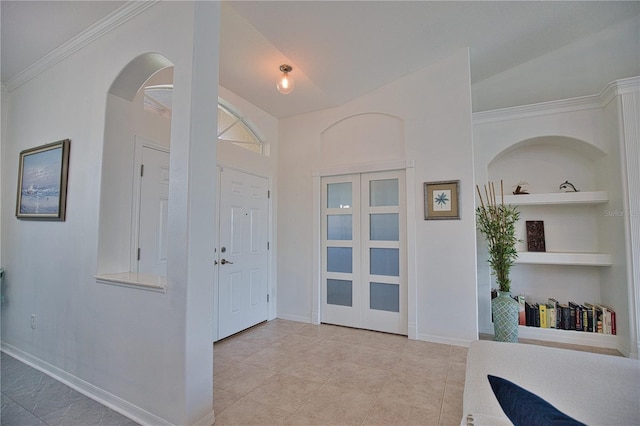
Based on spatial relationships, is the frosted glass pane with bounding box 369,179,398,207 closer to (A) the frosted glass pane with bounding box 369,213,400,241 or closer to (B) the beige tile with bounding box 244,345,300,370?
(A) the frosted glass pane with bounding box 369,213,400,241

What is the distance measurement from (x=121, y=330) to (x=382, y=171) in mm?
3095

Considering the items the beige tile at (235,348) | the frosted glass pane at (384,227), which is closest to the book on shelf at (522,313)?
the frosted glass pane at (384,227)

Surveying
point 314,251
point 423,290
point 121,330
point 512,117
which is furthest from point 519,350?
point 512,117

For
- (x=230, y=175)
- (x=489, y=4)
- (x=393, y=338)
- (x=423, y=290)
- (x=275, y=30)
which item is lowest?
(x=393, y=338)

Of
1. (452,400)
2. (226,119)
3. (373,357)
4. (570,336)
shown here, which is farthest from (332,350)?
(226,119)

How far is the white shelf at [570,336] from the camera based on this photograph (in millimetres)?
3156

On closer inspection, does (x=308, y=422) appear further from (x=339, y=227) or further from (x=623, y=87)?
(x=623, y=87)

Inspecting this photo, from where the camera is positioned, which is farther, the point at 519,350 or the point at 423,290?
the point at 423,290

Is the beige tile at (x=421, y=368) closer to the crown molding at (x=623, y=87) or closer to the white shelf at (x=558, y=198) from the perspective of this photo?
the white shelf at (x=558, y=198)

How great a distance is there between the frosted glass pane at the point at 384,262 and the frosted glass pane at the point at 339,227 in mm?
424

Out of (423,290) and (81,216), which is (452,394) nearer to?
(423,290)

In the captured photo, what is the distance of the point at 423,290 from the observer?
11.1 feet

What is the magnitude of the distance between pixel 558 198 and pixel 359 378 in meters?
→ 3.03

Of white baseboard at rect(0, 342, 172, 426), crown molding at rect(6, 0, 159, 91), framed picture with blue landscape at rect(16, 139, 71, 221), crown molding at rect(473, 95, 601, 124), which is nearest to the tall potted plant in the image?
crown molding at rect(473, 95, 601, 124)
